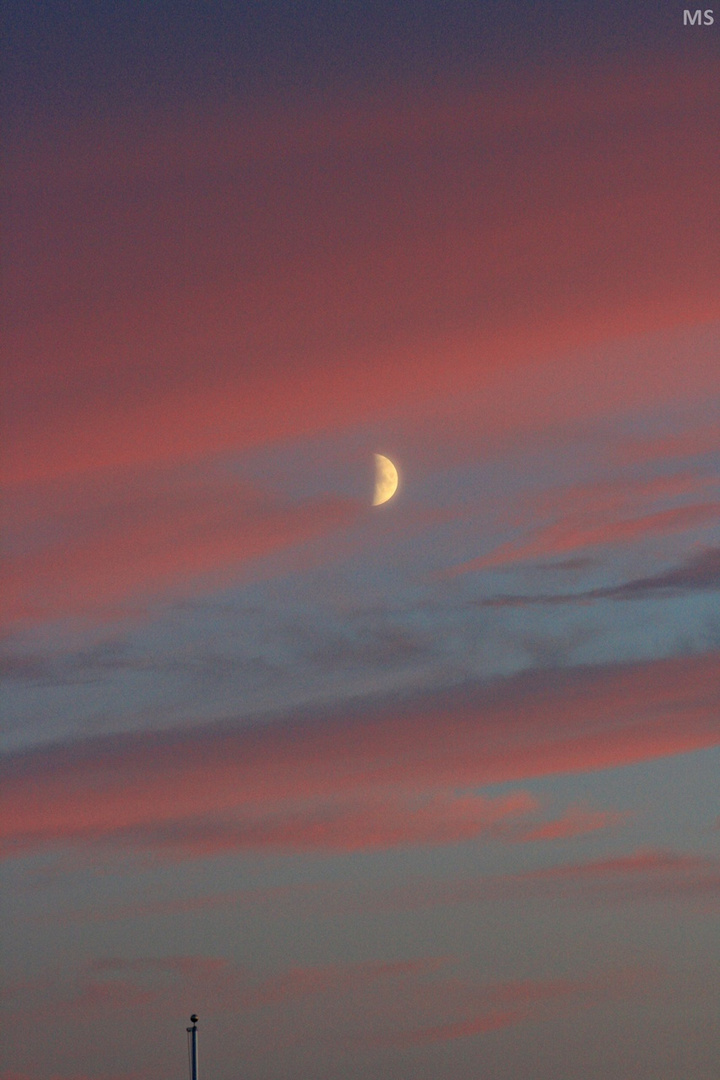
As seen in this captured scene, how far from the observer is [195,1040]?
11319 centimetres
